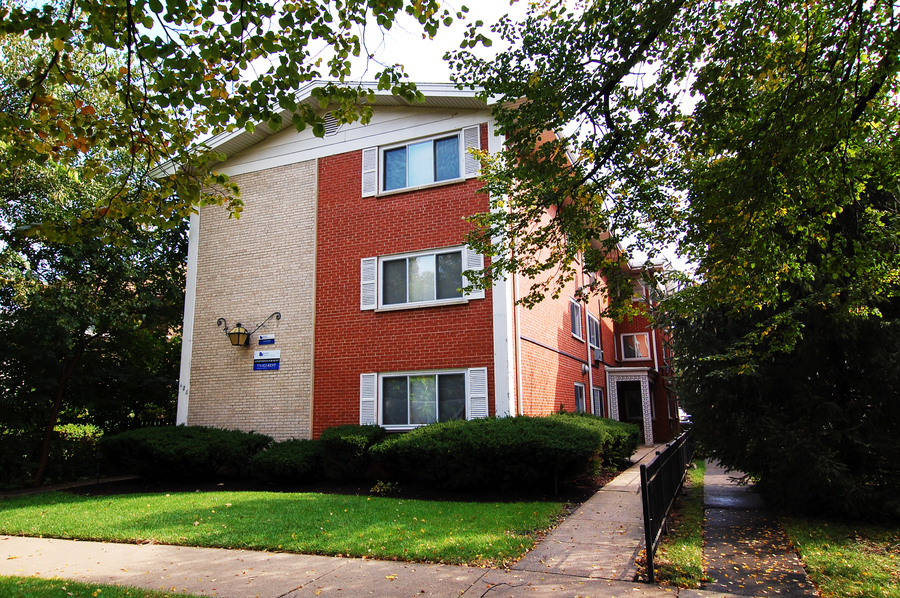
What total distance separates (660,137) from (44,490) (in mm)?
14267

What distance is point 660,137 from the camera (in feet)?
25.5

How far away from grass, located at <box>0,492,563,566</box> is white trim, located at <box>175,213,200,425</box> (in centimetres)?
405

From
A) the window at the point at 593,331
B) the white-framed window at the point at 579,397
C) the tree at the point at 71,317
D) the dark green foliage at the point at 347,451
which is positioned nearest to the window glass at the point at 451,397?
the dark green foliage at the point at 347,451

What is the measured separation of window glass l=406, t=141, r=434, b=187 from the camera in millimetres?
13602

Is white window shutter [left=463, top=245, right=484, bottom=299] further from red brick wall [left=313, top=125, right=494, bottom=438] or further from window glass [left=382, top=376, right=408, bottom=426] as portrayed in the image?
window glass [left=382, top=376, right=408, bottom=426]

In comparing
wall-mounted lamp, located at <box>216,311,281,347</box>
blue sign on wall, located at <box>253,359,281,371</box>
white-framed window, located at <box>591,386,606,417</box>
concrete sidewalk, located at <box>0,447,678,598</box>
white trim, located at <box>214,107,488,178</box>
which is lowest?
concrete sidewalk, located at <box>0,447,678,598</box>

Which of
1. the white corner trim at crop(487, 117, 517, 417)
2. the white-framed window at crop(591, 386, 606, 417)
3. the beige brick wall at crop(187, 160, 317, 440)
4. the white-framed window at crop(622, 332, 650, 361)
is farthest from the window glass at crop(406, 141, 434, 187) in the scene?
the white-framed window at crop(622, 332, 650, 361)

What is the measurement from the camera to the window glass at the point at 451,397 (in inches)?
482

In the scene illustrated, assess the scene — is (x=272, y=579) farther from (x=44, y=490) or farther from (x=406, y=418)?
(x=44, y=490)

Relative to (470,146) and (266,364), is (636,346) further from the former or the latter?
(266,364)

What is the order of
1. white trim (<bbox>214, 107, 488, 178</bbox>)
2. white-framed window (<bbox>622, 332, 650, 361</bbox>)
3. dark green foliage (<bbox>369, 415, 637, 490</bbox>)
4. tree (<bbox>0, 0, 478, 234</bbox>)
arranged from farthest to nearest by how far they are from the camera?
white-framed window (<bbox>622, 332, 650, 361</bbox>) < white trim (<bbox>214, 107, 488, 178</bbox>) < dark green foliage (<bbox>369, 415, 637, 490</bbox>) < tree (<bbox>0, 0, 478, 234</bbox>)

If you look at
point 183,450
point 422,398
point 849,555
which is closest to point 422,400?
point 422,398

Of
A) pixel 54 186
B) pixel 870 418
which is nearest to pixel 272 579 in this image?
pixel 870 418

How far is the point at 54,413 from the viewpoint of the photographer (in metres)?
14.1
